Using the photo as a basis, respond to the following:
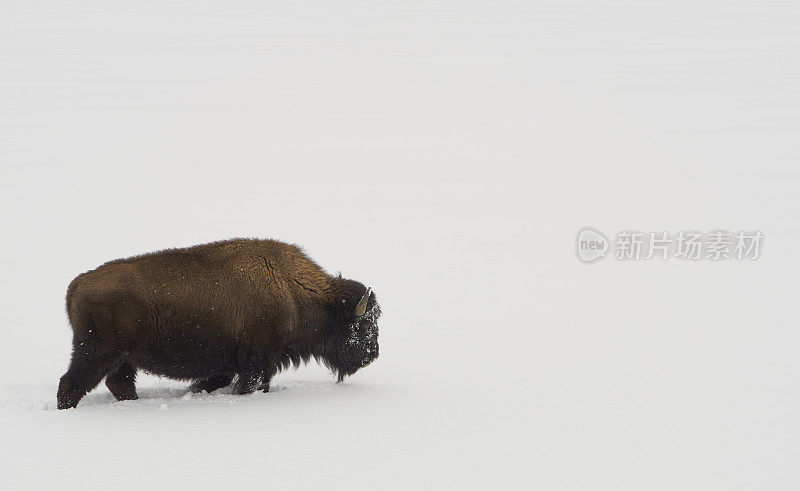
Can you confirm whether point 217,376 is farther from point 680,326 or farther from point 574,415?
point 680,326

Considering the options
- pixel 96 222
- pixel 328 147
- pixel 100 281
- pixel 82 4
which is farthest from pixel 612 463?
pixel 82 4

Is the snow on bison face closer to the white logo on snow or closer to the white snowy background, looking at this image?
the white snowy background

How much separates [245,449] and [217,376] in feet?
6.90

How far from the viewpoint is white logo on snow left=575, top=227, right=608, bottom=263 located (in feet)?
44.0

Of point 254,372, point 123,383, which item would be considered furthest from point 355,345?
point 123,383

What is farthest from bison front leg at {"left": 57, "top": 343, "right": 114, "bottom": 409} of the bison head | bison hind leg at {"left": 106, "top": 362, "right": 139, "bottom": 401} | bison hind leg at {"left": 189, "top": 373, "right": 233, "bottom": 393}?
the bison head

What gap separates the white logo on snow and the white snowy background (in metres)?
0.25

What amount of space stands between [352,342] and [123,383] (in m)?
1.93

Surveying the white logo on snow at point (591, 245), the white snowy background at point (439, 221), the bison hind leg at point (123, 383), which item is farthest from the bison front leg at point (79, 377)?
the white logo on snow at point (591, 245)

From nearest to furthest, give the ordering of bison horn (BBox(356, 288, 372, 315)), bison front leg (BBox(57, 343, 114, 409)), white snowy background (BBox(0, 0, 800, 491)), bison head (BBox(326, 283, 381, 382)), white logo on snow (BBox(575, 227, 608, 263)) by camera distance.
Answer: white snowy background (BBox(0, 0, 800, 491)) < bison front leg (BBox(57, 343, 114, 409)) < bison horn (BBox(356, 288, 372, 315)) < bison head (BBox(326, 283, 381, 382)) < white logo on snow (BBox(575, 227, 608, 263))

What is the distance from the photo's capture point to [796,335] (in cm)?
948

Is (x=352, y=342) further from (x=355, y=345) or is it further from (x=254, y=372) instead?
(x=254, y=372)

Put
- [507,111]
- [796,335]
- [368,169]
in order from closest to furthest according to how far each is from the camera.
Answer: [796,335] < [368,169] < [507,111]

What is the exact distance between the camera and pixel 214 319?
717 cm
